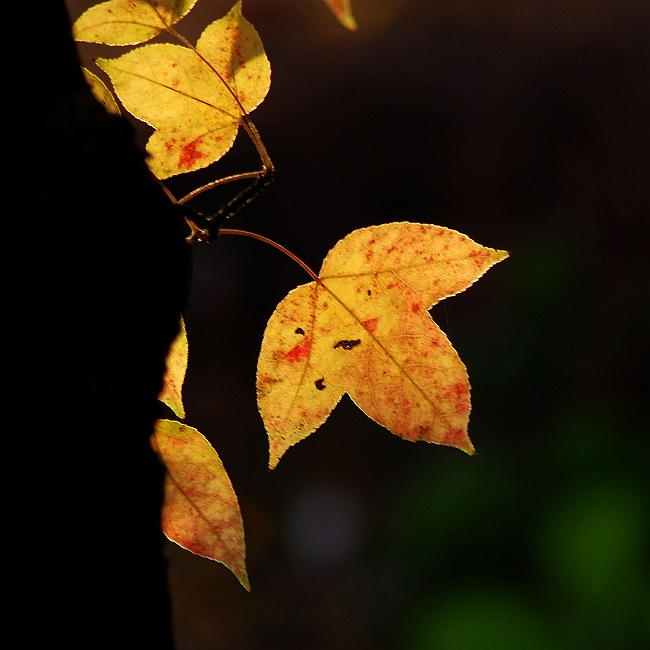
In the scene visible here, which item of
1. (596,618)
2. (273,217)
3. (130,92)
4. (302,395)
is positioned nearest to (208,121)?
(130,92)

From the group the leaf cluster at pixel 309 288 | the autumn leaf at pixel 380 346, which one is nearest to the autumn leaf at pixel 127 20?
the leaf cluster at pixel 309 288

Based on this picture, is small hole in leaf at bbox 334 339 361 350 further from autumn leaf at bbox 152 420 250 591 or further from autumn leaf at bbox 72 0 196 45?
autumn leaf at bbox 72 0 196 45

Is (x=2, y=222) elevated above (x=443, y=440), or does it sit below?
above

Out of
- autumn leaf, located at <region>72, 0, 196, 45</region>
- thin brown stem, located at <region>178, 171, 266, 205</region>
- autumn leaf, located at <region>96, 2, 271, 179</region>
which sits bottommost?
thin brown stem, located at <region>178, 171, 266, 205</region>

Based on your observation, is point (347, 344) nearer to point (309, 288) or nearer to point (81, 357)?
point (309, 288)

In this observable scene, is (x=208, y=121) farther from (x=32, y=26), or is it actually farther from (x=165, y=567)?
(x=165, y=567)

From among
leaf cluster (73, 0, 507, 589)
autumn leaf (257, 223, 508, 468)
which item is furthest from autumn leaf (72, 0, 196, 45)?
autumn leaf (257, 223, 508, 468)
